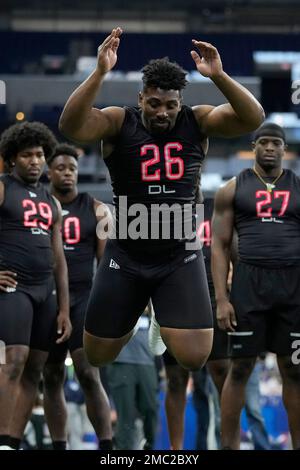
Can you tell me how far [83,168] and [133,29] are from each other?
6.01 m

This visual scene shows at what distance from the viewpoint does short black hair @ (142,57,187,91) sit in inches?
217

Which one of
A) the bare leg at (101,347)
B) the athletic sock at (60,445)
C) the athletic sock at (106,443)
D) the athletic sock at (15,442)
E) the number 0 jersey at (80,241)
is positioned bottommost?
the athletic sock at (60,445)

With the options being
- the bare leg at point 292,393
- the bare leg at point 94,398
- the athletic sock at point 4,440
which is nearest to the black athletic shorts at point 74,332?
the bare leg at point 94,398

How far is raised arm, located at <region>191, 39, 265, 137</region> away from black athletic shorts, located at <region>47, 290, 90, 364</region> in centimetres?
233

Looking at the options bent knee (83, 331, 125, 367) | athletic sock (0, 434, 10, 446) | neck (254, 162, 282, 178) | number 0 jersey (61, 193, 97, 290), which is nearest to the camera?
bent knee (83, 331, 125, 367)

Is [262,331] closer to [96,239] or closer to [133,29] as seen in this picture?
[96,239]

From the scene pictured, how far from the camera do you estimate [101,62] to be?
5172mm

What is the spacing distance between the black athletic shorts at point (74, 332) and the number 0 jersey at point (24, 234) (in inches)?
26.9

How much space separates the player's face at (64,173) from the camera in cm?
786

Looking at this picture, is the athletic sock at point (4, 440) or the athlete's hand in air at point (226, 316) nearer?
the athletic sock at point (4, 440)

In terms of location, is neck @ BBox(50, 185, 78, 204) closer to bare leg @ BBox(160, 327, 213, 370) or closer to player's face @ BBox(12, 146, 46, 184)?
player's face @ BBox(12, 146, 46, 184)

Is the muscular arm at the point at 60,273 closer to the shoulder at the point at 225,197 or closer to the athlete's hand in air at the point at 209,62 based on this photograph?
the shoulder at the point at 225,197

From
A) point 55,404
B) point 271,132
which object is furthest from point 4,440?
point 271,132

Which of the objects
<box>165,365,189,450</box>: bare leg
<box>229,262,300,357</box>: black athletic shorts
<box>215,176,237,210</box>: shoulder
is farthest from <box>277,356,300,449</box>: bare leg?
<box>215,176,237,210</box>: shoulder
